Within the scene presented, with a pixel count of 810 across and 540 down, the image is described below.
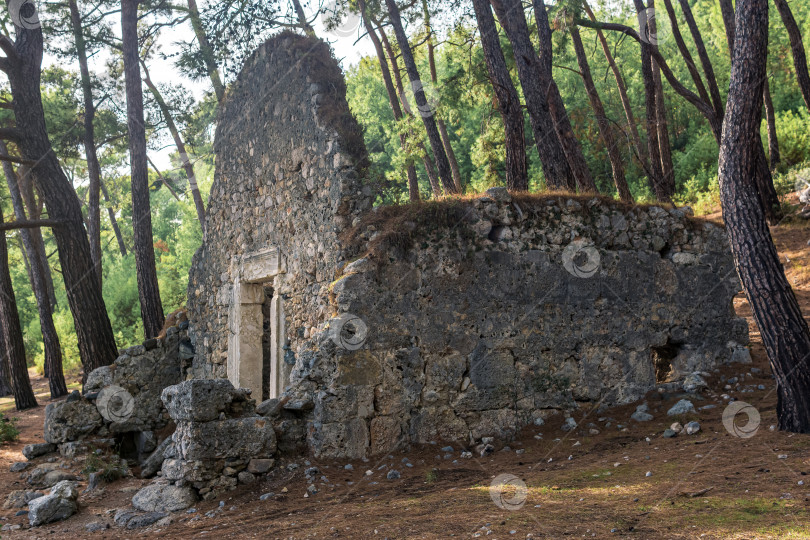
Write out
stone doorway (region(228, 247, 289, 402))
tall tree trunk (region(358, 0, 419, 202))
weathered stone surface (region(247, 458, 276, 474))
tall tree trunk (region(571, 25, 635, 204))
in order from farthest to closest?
tall tree trunk (region(358, 0, 419, 202)) < tall tree trunk (region(571, 25, 635, 204)) < stone doorway (region(228, 247, 289, 402)) < weathered stone surface (region(247, 458, 276, 474))

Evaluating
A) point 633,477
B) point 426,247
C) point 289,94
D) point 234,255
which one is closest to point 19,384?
point 234,255

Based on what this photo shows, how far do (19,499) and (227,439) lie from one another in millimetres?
2589

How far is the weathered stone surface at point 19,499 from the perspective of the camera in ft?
22.8

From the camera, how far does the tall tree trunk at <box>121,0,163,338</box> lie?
1320 cm

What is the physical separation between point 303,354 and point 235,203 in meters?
3.92

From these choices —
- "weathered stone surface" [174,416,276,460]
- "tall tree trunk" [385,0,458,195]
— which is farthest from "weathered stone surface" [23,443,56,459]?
"tall tree trunk" [385,0,458,195]

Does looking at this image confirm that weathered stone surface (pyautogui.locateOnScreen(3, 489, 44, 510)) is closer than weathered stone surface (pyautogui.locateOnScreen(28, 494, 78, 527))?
Result: No

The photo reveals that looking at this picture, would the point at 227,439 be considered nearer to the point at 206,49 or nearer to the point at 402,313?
the point at 402,313

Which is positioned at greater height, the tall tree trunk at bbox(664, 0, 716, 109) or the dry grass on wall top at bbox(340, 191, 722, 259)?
the tall tree trunk at bbox(664, 0, 716, 109)

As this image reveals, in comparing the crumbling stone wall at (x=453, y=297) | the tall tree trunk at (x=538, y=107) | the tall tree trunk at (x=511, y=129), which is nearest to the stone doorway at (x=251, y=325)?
the crumbling stone wall at (x=453, y=297)

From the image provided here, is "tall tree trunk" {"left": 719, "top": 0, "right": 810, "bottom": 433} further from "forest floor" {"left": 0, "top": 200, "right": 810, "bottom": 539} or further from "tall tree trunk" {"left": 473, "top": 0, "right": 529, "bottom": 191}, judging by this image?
"tall tree trunk" {"left": 473, "top": 0, "right": 529, "bottom": 191}

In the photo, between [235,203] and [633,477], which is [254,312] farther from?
[633,477]

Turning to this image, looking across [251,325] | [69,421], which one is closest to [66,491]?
[69,421]

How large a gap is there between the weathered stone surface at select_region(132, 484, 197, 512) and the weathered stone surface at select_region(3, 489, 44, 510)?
61.3 inches
